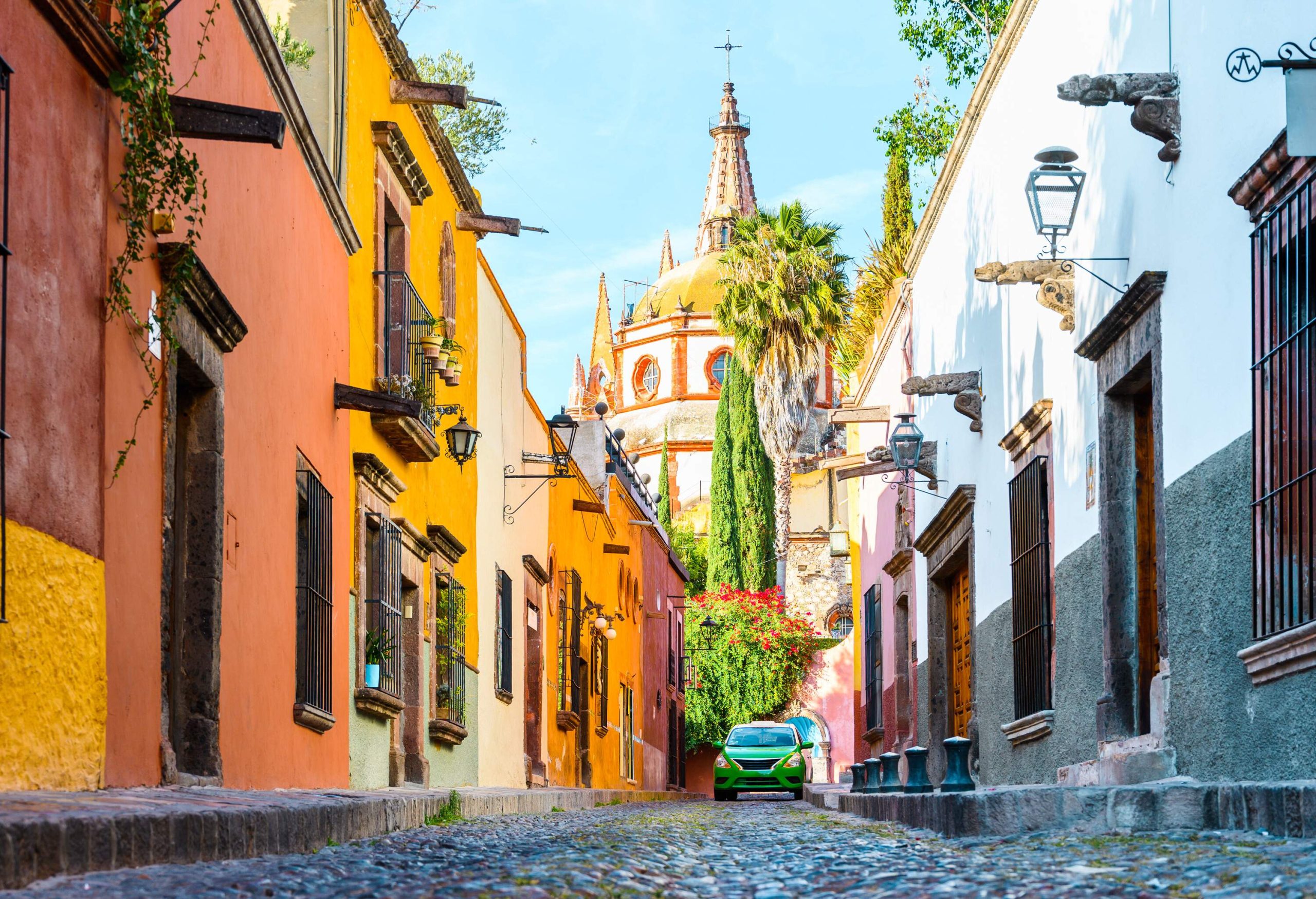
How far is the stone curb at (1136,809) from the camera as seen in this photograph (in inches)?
201

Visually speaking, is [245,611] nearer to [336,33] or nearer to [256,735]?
[256,735]

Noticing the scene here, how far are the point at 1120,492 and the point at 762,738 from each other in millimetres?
17253

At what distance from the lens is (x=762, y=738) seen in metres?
27.0

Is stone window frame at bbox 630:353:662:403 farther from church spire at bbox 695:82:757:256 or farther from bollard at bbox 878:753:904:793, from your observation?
bollard at bbox 878:753:904:793

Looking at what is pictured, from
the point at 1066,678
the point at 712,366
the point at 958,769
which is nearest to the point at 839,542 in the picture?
the point at 712,366

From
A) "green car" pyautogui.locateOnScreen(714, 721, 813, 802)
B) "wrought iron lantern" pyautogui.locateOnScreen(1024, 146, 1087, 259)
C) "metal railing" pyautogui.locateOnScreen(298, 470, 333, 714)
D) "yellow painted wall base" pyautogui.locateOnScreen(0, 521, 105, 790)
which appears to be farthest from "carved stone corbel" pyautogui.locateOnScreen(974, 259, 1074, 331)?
"green car" pyautogui.locateOnScreen(714, 721, 813, 802)

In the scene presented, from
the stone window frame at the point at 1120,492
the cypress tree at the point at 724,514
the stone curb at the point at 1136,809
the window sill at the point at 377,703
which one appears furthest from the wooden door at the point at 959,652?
the cypress tree at the point at 724,514

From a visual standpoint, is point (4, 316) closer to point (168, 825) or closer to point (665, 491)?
point (168, 825)

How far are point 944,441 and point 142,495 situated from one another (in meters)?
11.7

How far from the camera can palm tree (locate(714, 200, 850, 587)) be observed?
143ft

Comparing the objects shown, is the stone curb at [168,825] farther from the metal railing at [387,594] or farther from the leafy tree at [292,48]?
the leafy tree at [292,48]

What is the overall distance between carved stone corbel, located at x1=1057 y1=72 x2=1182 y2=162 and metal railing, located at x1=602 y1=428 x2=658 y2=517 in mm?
20270

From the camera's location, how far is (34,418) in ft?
19.0

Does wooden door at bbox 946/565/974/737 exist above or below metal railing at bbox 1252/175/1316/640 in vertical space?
below
